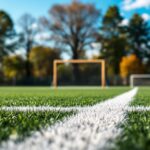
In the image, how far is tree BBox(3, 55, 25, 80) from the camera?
45156 millimetres

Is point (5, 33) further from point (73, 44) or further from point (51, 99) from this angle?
point (51, 99)

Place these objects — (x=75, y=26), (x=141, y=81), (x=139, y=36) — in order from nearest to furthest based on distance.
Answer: (x=141, y=81) → (x=75, y=26) → (x=139, y=36)

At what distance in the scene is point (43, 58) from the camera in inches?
1875

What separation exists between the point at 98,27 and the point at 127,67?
648cm

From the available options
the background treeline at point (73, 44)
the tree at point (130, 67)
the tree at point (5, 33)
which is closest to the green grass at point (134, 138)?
the background treeline at point (73, 44)

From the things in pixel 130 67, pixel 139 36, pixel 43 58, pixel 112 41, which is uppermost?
pixel 139 36

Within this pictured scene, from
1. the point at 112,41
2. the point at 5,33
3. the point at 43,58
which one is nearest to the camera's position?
the point at 43,58

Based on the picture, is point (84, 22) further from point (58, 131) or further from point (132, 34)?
point (58, 131)

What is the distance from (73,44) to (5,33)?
10.5 metres

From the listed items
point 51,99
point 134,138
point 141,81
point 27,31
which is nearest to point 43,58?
point 27,31

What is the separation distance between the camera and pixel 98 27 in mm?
47094

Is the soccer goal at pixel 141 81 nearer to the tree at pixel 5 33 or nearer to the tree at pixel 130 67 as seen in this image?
the tree at pixel 130 67

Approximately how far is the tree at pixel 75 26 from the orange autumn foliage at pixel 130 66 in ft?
15.2

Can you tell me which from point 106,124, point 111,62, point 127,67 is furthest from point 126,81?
point 106,124
